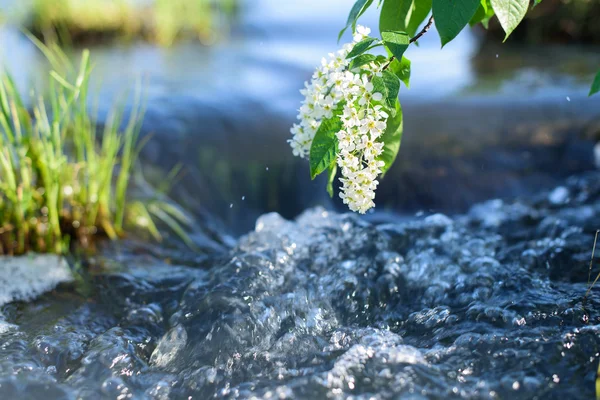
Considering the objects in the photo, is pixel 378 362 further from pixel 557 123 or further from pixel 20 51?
pixel 20 51

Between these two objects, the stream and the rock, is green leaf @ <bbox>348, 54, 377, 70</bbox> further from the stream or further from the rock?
the rock

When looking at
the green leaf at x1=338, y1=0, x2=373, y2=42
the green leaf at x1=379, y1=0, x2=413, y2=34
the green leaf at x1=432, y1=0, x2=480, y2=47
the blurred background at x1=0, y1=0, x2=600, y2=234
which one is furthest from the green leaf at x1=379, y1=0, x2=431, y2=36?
the blurred background at x1=0, y1=0, x2=600, y2=234

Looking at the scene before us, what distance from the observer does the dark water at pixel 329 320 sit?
1.69m

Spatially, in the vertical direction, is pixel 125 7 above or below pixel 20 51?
above

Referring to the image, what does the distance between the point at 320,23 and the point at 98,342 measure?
6.23 meters

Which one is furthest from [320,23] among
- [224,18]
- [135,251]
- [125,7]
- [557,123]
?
[135,251]

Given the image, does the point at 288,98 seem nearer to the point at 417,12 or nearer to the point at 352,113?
the point at 417,12

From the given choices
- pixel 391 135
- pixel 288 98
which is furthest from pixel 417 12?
pixel 288 98

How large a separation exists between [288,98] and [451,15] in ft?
11.0

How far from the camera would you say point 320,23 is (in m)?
7.49

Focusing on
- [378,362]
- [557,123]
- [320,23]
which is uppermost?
[320,23]

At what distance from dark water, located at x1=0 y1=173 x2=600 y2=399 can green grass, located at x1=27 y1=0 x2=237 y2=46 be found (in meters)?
4.38

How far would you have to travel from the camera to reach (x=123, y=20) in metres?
6.55

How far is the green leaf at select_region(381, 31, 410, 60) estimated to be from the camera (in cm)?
138
